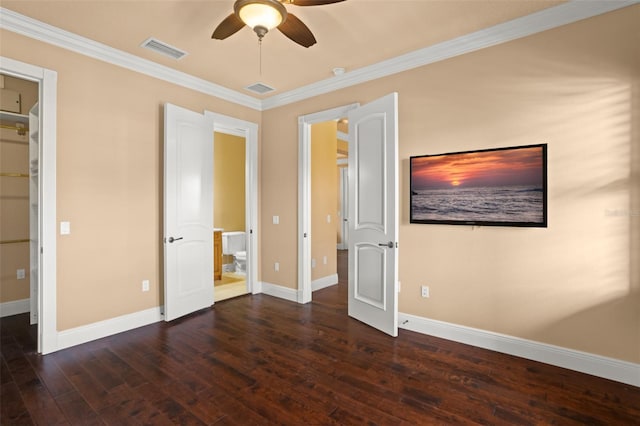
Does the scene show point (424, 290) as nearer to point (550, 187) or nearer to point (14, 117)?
point (550, 187)

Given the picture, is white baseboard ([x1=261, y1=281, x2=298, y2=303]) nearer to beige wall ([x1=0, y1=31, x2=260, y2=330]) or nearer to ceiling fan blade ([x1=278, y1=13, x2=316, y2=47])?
beige wall ([x1=0, y1=31, x2=260, y2=330])

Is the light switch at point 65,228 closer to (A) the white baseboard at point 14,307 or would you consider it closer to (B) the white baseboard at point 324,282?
(A) the white baseboard at point 14,307

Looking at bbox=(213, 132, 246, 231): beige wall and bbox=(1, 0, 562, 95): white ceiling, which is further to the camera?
bbox=(213, 132, 246, 231): beige wall

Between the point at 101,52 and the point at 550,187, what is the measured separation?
172 inches

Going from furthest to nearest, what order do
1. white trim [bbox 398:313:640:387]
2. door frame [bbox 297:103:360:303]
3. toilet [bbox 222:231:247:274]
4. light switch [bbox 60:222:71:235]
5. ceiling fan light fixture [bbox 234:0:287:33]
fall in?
1. toilet [bbox 222:231:247:274]
2. door frame [bbox 297:103:360:303]
3. light switch [bbox 60:222:71:235]
4. white trim [bbox 398:313:640:387]
5. ceiling fan light fixture [bbox 234:0:287:33]

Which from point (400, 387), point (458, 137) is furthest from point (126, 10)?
point (400, 387)

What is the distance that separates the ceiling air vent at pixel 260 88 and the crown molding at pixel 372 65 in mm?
301

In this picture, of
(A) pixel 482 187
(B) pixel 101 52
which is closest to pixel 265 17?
(B) pixel 101 52

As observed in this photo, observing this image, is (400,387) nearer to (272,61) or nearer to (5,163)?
(272,61)

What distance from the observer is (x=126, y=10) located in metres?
2.70

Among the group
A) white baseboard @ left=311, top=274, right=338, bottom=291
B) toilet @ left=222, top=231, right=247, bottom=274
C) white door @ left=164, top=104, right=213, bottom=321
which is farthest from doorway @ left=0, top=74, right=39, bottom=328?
white baseboard @ left=311, top=274, right=338, bottom=291

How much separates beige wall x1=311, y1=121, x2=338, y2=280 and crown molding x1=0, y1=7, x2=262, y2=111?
4.81 feet

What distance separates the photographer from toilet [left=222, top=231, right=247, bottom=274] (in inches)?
248

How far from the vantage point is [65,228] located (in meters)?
3.10
